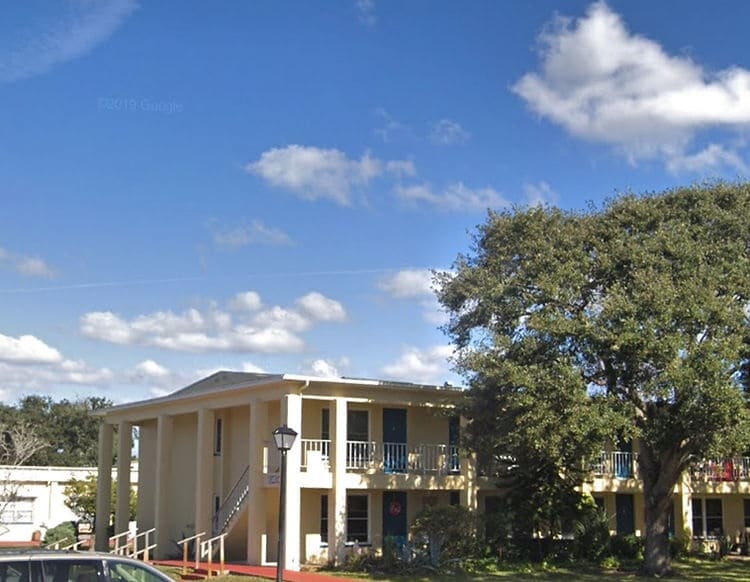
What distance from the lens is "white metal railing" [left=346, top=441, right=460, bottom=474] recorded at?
27.9 meters

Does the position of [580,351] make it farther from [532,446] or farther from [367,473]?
[367,473]

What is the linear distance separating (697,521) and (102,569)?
29.0 m

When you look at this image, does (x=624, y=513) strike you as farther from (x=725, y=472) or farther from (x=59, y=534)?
(x=59, y=534)

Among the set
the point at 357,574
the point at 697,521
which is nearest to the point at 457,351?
the point at 357,574

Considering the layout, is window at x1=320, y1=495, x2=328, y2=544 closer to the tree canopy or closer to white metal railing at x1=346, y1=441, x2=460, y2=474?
white metal railing at x1=346, y1=441, x2=460, y2=474

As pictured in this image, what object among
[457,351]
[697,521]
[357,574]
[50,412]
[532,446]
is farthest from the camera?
[50,412]

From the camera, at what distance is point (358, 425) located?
2891 cm

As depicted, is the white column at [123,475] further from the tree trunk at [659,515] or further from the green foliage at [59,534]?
the tree trunk at [659,515]

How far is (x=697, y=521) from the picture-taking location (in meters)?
35.4

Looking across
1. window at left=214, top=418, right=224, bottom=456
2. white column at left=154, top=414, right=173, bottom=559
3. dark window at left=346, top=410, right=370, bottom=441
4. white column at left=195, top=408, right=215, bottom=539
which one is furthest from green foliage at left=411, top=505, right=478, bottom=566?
white column at left=154, top=414, right=173, bottom=559

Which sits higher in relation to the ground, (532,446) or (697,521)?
(532,446)

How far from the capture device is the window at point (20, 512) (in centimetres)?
4697

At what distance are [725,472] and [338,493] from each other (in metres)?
16.1

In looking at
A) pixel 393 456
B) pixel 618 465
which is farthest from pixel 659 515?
pixel 393 456
